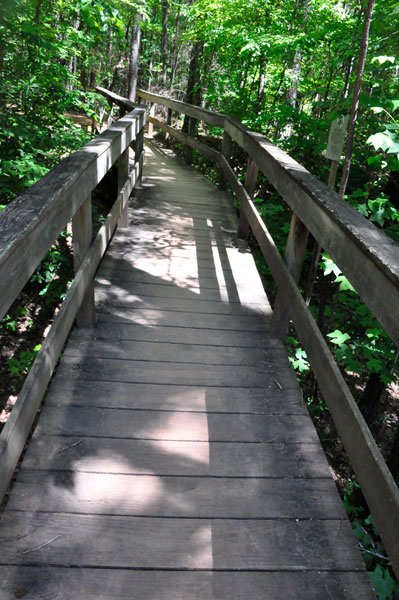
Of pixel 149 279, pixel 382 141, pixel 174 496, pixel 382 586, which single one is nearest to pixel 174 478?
pixel 174 496

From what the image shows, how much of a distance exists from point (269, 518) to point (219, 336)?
4.65 ft

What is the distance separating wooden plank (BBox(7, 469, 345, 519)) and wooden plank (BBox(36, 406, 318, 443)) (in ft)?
0.81

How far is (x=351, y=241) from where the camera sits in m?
1.64

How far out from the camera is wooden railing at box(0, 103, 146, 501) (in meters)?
1.33

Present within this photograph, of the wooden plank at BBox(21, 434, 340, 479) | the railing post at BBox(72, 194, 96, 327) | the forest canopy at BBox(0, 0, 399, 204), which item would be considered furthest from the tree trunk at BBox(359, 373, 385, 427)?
the railing post at BBox(72, 194, 96, 327)

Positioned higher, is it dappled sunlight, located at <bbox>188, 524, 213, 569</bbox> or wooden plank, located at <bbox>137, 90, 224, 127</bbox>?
wooden plank, located at <bbox>137, 90, 224, 127</bbox>

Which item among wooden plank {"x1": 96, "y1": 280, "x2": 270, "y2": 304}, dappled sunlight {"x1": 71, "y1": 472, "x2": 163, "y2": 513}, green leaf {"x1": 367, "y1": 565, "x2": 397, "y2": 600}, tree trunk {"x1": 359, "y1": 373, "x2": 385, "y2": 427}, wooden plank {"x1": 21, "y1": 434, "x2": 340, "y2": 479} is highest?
wooden plank {"x1": 96, "y1": 280, "x2": 270, "y2": 304}

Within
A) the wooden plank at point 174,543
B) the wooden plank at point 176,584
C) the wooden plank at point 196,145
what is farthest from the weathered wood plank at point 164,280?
the wooden plank at point 196,145

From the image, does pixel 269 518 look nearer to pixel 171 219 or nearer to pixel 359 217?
pixel 359 217

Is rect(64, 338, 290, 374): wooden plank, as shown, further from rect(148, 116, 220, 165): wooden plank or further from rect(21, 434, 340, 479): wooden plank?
rect(148, 116, 220, 165): wooden plank

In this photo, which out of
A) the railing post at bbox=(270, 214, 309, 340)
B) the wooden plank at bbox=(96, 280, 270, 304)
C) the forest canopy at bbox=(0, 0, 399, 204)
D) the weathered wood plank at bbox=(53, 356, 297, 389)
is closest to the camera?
the weathered wood plank at bbox=(53, 356, 297, 389)

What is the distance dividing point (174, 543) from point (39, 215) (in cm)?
129

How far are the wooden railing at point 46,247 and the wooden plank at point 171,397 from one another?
292mm

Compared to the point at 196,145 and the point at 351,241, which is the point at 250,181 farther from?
the point at 196,145
